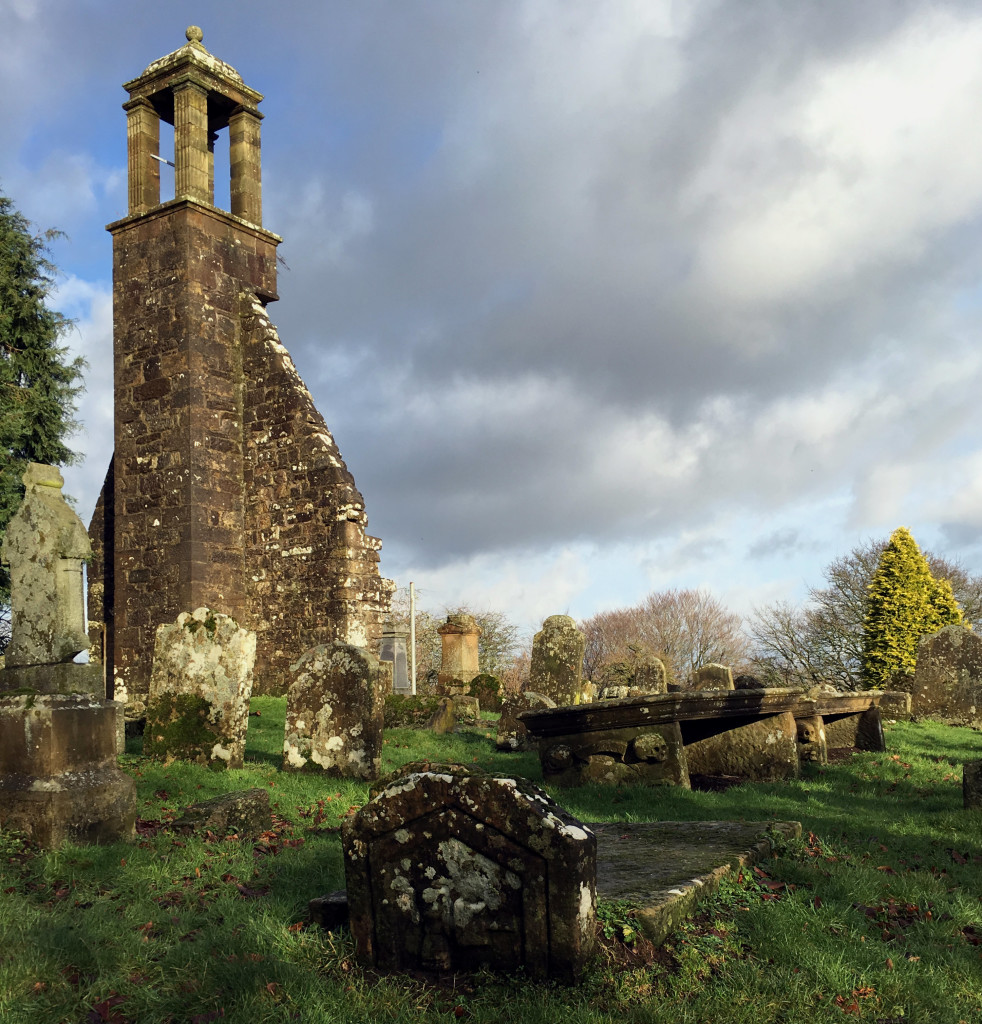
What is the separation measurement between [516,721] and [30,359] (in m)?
17.9

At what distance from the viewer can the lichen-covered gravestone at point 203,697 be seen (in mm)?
9469

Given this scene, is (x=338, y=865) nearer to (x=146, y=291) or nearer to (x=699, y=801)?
(x=699, y=801)

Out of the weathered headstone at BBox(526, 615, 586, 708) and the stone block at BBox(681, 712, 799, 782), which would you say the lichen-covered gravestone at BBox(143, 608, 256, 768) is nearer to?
the stone block at BBox(681, 712, 799, 782)

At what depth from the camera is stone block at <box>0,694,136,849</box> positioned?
646cm

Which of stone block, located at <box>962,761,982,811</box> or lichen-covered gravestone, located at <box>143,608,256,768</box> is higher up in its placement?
lichen-covered gravestone, located at <box>143,608,256,768</box>

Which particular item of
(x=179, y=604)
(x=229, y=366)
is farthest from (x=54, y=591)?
(x=229, y=366)

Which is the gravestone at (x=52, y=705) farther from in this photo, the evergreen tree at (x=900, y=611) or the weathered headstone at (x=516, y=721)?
the evergreen tree at (x=900, y=611)

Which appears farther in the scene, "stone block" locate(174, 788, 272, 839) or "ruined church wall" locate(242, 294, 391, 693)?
"ruined church wall" locate(242, 294, 391, 693)

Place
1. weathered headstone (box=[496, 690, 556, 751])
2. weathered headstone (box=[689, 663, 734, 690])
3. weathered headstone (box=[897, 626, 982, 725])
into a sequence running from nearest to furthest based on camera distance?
weathered headstone (box=[496, 690, 556, 751]) < weathered headstone (box=[689, 663, 734, 690]) < weathered headstone (box=[897, 626, 982, 725])

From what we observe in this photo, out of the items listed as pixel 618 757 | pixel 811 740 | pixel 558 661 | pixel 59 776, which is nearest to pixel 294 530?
pixel 558 661

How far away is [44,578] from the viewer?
7305 mm

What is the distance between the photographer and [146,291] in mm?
17625

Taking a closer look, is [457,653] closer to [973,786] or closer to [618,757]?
[618,757]

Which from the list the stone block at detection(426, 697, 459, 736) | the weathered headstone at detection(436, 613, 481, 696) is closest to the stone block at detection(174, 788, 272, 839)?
the stone block at detection(426, 697, 459, 736)
